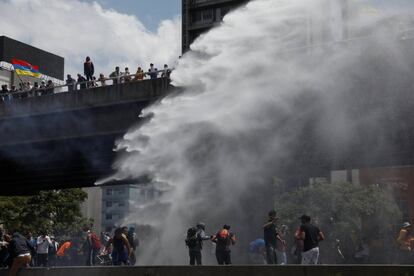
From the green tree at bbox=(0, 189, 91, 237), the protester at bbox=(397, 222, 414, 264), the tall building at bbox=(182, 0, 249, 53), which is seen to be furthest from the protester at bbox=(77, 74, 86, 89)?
the tall building at bbox=(182, 0, 249, 53)

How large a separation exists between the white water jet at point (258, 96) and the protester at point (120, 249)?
281cm

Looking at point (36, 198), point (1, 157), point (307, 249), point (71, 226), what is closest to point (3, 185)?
point (1, 157)

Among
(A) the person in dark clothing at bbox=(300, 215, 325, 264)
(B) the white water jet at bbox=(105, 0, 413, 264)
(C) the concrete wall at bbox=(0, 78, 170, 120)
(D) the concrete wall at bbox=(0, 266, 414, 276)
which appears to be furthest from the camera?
(C) the concrete wall at bbox=(0, 78, 170, 120)

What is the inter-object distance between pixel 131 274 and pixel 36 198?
40.7 meters

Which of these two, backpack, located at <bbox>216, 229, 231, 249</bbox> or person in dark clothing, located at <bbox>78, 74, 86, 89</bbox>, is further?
person in dark clothing, located at <bbox>78, 74, 86, 89</bbox>

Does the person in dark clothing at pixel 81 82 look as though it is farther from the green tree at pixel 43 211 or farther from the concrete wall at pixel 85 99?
the green tree at pixel 43 211

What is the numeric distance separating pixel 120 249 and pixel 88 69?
43.6 ft

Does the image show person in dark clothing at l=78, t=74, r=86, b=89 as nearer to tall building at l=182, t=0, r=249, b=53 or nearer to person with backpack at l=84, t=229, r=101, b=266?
person with backpack at l=84, t=229, r=101, b=266

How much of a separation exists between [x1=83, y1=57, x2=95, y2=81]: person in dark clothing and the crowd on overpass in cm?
696

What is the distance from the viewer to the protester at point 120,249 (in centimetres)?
1542

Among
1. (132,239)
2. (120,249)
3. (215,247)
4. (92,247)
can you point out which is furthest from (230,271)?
(92,247)

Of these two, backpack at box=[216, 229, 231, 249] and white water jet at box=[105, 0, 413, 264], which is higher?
white water jet at box=[105, 0, 413, 264]

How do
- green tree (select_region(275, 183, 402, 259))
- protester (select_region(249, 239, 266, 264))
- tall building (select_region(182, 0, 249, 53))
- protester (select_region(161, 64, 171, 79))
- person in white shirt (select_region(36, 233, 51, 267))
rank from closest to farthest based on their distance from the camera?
protester (select_region(249, 239, 266, 264)) < person in white shirt (select_region(36, 233, 51, 267)) < protester (select_region(161, 64, 171, 79)) < green tree (select_region(275, 183, 402, 259)) < tall building (select_region(182, 0, 249, 53))

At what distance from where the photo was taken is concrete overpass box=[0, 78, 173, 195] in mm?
23625
